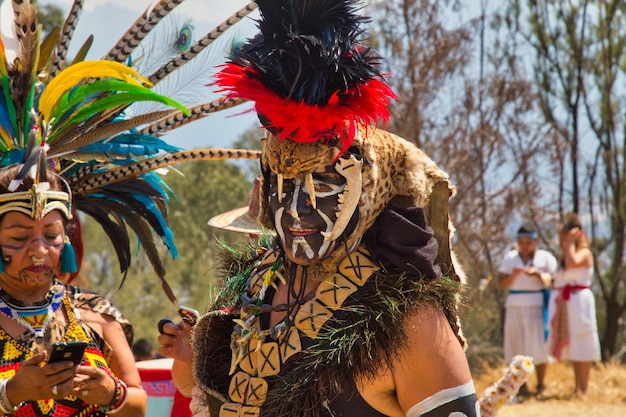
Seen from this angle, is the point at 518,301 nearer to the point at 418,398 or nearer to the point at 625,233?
the point at 625,233

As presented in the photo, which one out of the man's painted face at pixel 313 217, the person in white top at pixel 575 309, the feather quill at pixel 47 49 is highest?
the feather quill at pixel 47 49

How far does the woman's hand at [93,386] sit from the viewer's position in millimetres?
2832

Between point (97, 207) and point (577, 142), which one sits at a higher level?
point (577, 142)

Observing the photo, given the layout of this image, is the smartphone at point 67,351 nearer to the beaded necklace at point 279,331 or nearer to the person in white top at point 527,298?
the beaded necklace at point 279,331

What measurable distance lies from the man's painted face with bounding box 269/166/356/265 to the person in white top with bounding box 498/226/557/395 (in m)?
5.97

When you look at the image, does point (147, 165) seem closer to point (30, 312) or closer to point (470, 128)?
point (30, 312)

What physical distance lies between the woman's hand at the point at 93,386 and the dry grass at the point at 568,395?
5145 mm

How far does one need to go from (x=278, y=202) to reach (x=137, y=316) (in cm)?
1139

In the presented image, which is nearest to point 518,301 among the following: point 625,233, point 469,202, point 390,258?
point 469,202

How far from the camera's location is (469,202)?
9305 mm

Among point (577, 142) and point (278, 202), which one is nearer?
point (278, 202)

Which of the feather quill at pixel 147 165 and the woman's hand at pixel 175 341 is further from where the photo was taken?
the feather quill at pixel 147 165

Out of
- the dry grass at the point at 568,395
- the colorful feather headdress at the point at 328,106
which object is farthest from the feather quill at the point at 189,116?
the dry grass at the point at 568,395

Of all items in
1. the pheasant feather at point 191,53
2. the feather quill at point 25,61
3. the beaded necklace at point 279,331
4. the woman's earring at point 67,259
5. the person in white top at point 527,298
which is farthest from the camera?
the person in white top at point 527,298
